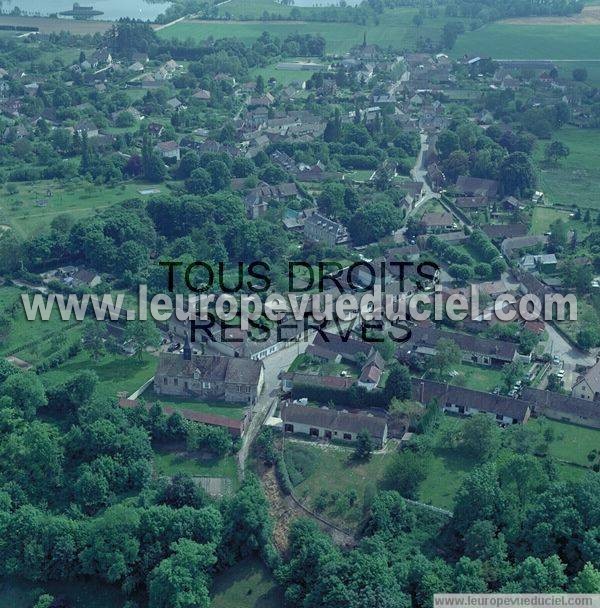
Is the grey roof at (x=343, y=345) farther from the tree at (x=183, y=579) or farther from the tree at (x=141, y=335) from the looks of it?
the tree at (x=183, y=579)

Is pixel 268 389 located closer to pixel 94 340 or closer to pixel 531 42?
pixel 94 340

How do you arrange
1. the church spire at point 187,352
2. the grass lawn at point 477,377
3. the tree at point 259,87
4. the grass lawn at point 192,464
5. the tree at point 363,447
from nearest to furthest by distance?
the grass lawn at point 192,464
the tree at point 363,447
the church spire at point 187,352
the grass lawn at point 477,377
the tree at point 259,87

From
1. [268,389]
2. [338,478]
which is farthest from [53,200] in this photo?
[338,478]

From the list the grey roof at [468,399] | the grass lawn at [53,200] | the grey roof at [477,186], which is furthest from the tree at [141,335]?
the grey roof at [477,186]

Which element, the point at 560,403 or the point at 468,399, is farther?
the point at 468,399

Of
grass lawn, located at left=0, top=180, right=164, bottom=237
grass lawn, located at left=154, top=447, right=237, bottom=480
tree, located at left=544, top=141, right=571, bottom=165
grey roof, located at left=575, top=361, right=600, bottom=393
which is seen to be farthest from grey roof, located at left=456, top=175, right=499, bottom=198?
grass lawn, located at left=154, top=447, right=237, bottom=480

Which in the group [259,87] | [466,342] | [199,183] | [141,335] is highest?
[259,87]
